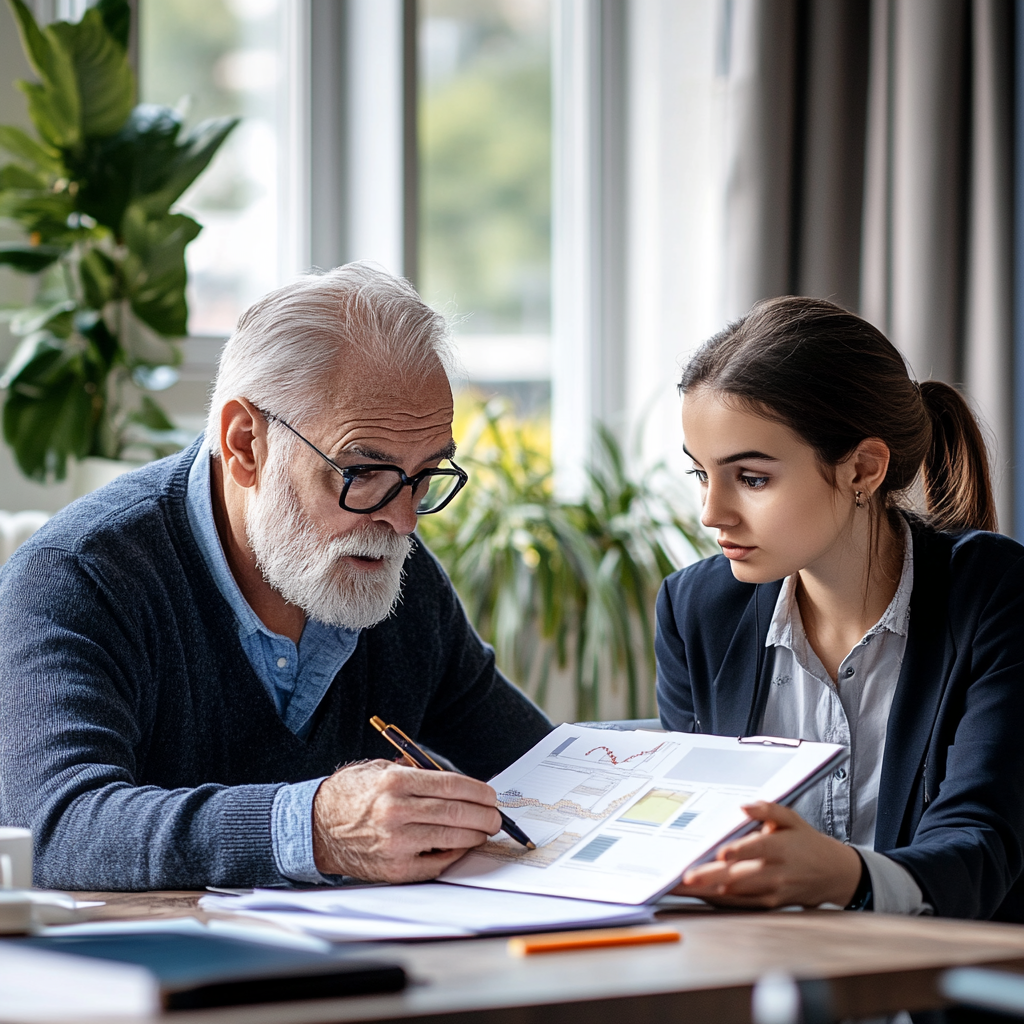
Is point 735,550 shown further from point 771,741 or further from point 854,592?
point 771,741

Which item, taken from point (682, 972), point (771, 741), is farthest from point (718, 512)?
point (682, 972)

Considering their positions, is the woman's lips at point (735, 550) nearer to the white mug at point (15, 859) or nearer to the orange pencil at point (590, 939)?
the orange pencil at point (590, 939)

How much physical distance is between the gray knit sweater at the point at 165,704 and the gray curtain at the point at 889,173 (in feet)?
4.92

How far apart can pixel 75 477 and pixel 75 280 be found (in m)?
0.41

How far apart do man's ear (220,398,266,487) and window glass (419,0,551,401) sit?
190 cm

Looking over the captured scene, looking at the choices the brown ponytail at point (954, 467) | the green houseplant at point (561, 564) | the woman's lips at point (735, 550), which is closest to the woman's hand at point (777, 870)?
the woman's lips at point (735, 550)

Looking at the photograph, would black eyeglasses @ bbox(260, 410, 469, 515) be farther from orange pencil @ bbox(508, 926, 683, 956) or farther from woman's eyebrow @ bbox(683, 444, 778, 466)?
orange pencil @ bbox(508, 926, 683, 956)

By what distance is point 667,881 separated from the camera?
3.06 feet

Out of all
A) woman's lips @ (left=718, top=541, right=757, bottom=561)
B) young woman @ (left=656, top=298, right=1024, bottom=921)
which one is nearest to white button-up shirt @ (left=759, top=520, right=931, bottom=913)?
young woman @ (left=656, top=298, right=1024, bottom=921)

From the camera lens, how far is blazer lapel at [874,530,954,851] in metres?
1.27

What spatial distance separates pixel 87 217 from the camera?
2479 mm

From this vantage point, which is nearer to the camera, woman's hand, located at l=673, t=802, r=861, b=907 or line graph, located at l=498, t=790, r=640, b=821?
woman's hand, located at l=673, t=802, r=861, b=907

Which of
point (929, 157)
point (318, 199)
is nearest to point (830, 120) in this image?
point (929, 157)

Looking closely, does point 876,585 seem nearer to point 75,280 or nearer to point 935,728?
point 935,728
